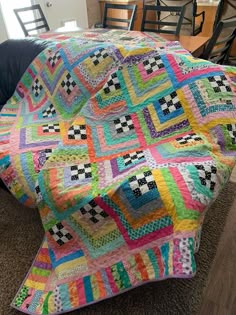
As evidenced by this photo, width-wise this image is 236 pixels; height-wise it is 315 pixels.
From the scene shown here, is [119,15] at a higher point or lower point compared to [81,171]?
higher

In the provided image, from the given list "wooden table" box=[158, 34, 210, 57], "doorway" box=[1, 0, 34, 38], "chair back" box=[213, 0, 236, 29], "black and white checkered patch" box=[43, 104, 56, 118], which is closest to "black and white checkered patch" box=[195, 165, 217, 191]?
"black and white checkered patch" box=[43, 104, 56, 118]

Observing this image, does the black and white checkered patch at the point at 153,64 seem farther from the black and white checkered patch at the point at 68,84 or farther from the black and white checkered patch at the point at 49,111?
the black and white checkered patch at the point at 49,111

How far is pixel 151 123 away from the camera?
128 cm

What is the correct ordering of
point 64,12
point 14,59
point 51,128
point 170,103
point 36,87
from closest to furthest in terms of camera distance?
point 170,103 → point 51,128 → point 36,87 → point 14,59 → point 64,12

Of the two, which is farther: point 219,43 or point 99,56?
point 219,43

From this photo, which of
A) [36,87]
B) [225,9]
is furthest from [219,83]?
[225,9]

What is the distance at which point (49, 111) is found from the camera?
159 cm

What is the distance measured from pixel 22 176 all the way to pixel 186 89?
905mm

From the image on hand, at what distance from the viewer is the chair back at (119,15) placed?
2.62m

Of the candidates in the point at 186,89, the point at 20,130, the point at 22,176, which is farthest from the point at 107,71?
the point at 22,176

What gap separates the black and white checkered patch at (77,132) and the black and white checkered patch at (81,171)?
0.19 m

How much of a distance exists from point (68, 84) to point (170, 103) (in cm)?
65

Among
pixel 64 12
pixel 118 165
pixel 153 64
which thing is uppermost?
pixel 64 12

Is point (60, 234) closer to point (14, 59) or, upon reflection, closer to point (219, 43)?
point (14, 59)
